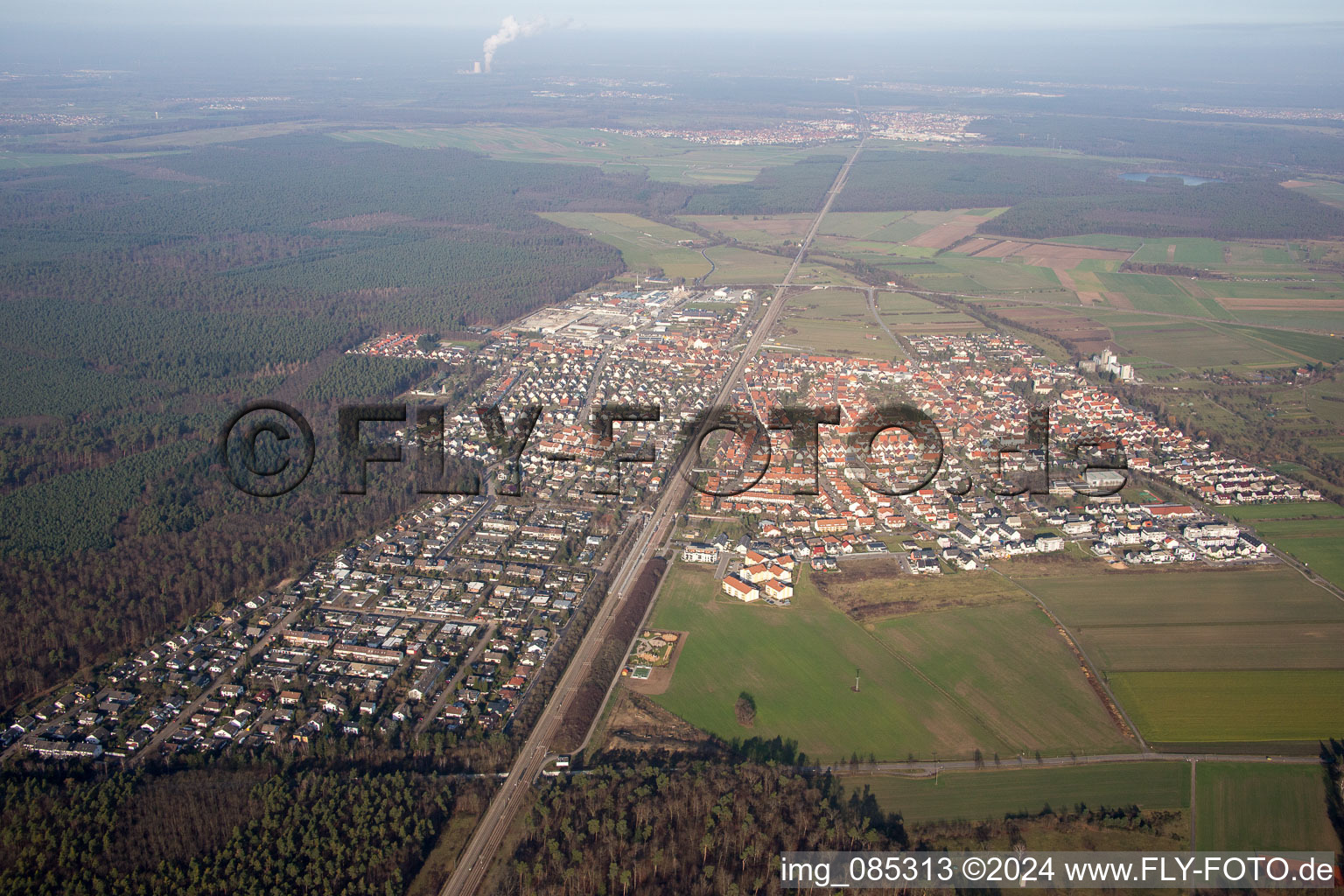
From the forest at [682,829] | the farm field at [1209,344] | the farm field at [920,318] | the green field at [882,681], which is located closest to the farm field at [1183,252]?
the farm field at [1209,344]

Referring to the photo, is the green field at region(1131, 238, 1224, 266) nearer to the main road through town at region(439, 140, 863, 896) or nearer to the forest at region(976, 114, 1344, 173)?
the forest at region(976, 114, 1344, 173)

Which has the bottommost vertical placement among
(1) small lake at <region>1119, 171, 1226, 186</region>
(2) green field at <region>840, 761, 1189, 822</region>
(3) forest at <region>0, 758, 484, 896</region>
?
(3) forest at <region>0, 758, 484, 896</region>

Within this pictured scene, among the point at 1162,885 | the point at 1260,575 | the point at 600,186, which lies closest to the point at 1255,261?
the point at 1260,575

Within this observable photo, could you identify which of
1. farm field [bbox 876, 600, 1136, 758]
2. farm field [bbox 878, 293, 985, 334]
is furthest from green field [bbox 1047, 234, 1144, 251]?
farm field [bbox 876, 600, 1136, 758]

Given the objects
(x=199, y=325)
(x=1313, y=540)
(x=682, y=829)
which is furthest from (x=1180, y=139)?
(x=682, y=829)

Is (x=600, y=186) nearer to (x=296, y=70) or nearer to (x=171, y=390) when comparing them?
(x=171, y=390)

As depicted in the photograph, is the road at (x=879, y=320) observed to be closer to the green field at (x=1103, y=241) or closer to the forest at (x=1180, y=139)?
the green field at (x=1103, y=241)

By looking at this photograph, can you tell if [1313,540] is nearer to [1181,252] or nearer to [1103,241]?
[1181,252]
